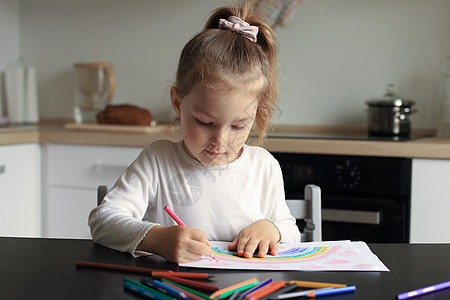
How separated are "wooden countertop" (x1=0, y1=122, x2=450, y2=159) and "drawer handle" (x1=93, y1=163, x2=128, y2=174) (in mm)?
84

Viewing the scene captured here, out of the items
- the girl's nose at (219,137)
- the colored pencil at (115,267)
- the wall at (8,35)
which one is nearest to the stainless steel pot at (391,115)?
the girl's nose at (219,137)

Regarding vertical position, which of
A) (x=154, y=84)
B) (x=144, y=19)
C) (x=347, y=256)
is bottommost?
(x=347, y=256)

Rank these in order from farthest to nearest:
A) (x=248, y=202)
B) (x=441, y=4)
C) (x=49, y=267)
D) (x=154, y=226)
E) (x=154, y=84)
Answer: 1. (x=154, y=84)
2. (x=441, y=4)
3. (x=248, y=202)
4. (x=154, y=226)
5. (x=49, y=267)

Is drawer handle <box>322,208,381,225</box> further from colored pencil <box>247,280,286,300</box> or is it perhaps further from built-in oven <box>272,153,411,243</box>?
colored pencil <box>247,280,286,300</box>

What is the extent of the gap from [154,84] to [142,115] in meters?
0.40

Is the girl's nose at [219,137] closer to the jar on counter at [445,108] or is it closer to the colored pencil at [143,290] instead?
the colored pencil at [143,290]

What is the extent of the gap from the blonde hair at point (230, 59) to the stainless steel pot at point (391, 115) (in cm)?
113

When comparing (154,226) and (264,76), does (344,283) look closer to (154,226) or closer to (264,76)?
(154,226)

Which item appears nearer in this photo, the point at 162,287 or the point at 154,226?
the point at 162,287

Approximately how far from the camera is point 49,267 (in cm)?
86

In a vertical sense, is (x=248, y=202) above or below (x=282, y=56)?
below

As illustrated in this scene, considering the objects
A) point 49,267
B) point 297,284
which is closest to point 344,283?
point 297,284

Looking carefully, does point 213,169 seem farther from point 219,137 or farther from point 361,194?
point 361,194

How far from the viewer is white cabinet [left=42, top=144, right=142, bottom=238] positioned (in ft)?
7.59
